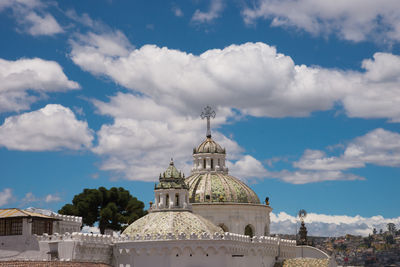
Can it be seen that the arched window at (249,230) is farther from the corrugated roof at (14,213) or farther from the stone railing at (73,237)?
the corrugated roof at (14,213)

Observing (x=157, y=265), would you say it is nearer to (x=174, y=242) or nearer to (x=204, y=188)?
(x=174, y=242)

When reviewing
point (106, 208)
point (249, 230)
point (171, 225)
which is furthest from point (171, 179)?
point (106, 208)

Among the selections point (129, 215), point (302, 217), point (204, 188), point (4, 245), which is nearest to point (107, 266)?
point (4, 245)

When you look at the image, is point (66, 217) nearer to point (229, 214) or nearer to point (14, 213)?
point (14, 213)

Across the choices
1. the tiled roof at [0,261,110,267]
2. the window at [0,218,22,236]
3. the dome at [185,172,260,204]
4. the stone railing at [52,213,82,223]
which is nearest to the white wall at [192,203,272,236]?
the dome at [185,172,260,204]

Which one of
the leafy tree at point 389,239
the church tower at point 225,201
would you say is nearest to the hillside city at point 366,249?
the leafy tree at point 389,239

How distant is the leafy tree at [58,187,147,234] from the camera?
277 ft

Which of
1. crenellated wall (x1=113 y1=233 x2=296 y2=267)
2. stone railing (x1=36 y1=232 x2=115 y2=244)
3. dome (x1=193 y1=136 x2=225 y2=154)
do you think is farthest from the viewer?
dome (x1=193 y1=136 x2=225 y2=154)

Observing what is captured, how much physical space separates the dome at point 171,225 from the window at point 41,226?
7636 millimetres

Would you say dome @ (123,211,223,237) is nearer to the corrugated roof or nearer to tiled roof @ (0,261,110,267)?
tiled roof @ (0,261,110,267)

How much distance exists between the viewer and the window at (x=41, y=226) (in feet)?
197

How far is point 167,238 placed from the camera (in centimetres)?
6000

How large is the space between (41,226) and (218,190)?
23720 mm

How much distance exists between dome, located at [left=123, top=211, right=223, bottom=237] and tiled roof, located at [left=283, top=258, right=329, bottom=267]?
12289mm
